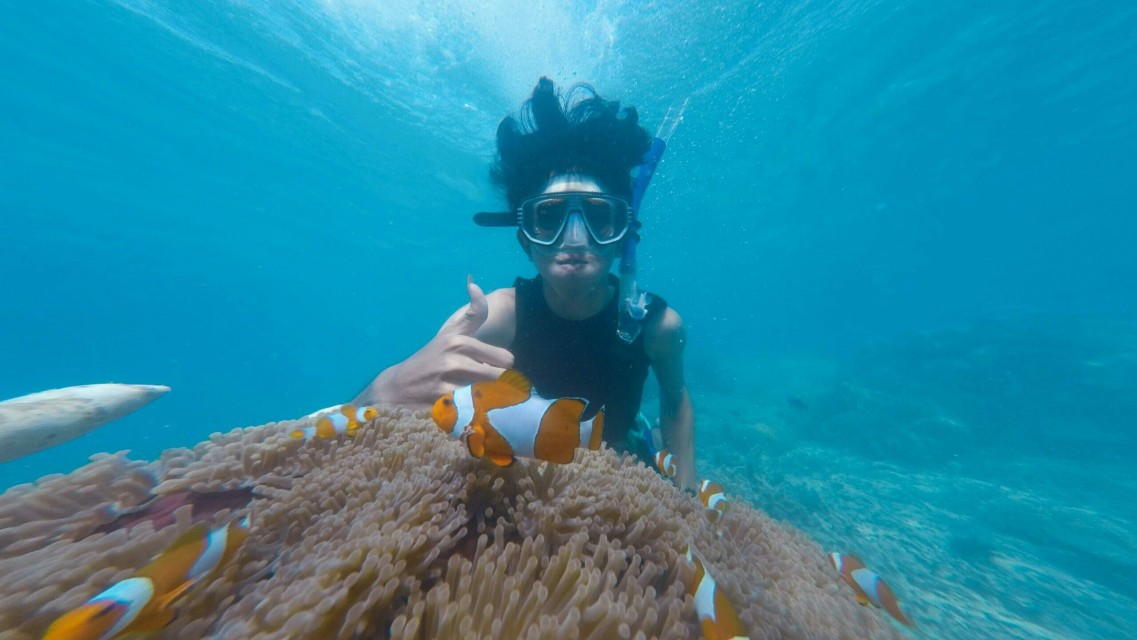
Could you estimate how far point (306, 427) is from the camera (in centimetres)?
216

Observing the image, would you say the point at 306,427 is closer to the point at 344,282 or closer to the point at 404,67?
the point at 404,67

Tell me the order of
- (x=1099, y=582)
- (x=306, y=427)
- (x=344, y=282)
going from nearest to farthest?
(x=306, y=427) → (x=1099, y=582) → (x=344, y=282)

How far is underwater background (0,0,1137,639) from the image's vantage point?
991 cm

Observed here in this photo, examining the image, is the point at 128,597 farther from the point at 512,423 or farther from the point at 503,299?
the point at 503,299

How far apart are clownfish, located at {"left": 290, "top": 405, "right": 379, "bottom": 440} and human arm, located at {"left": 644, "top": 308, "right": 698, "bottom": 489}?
9.49 ft

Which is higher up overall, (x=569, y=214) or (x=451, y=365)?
(x=569, y=214)

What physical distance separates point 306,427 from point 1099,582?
12.0 m

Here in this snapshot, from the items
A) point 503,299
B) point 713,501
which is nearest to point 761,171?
point 503,299

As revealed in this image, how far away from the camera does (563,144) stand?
4176 mm

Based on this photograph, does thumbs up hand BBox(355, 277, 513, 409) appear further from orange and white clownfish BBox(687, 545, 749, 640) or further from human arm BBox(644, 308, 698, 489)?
human arm BBox(644, 308, 698, 489)

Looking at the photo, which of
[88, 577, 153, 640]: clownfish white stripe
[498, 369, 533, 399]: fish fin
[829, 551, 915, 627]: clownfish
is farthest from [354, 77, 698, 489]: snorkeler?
[88, 577, 153, 640]: clownfish white stripe

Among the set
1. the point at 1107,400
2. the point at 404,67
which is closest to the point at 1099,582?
the point at 1107,400

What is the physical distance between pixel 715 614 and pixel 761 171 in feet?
111

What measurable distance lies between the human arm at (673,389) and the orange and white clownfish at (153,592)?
3739mm
